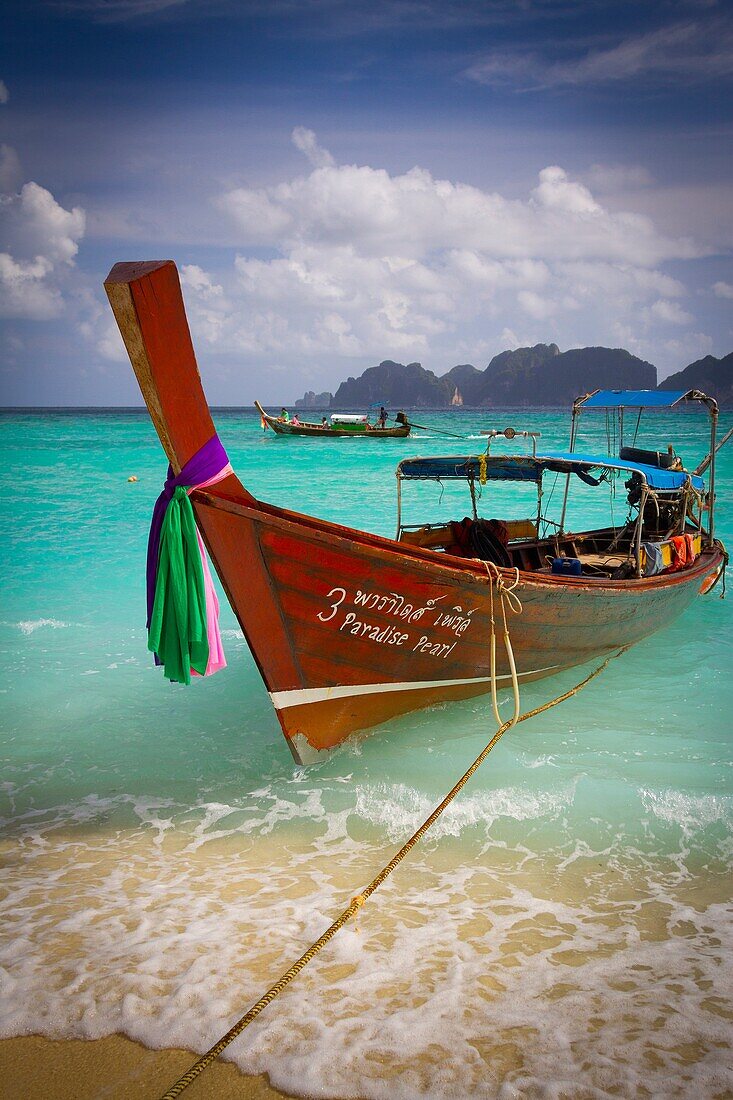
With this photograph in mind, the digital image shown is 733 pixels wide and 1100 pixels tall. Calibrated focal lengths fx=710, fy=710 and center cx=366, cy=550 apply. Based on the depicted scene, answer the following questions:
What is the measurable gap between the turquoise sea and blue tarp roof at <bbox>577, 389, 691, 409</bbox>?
309 centimetres

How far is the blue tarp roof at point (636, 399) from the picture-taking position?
8758 millimetres

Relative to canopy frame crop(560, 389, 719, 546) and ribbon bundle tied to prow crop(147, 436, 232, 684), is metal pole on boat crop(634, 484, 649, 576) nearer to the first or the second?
canopy frame crop(560, 389, 719, 546)

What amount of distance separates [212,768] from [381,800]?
1423 millimetres

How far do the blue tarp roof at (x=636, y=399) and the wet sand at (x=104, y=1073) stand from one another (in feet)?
24.7

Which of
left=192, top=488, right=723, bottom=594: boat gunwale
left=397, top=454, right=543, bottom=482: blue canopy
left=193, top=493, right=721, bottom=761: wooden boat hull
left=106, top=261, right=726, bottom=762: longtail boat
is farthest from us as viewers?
left=397, top=454, right=543, bottom=482: blue canopy

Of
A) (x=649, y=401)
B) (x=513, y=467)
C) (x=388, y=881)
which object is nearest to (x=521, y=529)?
(x=513, y=467)

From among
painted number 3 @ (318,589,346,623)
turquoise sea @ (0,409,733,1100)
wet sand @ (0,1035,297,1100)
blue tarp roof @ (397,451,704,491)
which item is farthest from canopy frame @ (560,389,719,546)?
wet sand @ (0,1035,297,1100)

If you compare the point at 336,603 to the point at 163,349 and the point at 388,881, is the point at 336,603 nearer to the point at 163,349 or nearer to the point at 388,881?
the point at 388,881

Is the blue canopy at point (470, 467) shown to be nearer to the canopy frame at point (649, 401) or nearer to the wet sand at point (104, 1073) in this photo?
the canopy frame at point (649, 401)

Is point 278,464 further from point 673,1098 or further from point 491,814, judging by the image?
point 673,1098

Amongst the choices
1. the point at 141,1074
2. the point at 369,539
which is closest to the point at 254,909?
the point at 141,1074

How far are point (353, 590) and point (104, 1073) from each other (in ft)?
9.09

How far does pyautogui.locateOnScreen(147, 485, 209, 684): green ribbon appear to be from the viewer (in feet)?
13.1

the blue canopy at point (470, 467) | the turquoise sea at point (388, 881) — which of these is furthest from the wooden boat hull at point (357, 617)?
the blue canopy at point (470, 467)
